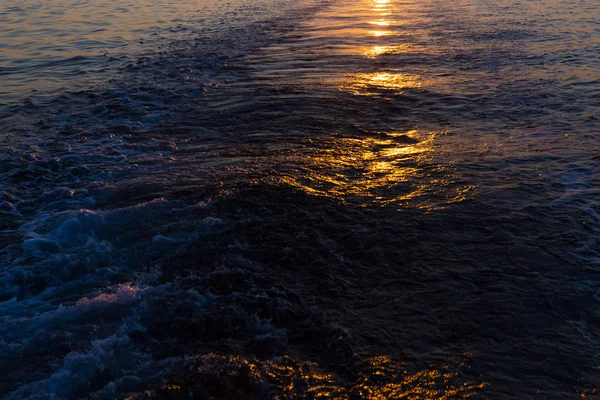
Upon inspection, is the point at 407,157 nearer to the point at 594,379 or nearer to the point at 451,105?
the point at 451,105

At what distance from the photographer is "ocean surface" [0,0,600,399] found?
14.0ft

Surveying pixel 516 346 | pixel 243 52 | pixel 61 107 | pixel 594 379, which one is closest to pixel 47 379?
pixel 516 346

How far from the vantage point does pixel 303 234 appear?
627cm

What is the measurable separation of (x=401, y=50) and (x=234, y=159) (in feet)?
35.5

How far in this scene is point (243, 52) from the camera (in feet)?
57.7

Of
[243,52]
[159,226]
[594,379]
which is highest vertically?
[243,52]

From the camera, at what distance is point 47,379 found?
4141mm

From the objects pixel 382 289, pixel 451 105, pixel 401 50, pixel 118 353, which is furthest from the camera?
pixel 401 50

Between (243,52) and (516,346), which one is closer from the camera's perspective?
(516,346)

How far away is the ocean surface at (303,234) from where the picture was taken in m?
4.27

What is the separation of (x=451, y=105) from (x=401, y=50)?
266 inches

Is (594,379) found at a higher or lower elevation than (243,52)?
lower

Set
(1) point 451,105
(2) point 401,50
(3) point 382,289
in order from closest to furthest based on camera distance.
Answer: (3) point 382,289 < (1) point 451,105 < (2) point 401,50

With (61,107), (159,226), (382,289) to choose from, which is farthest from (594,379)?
(61,107)
